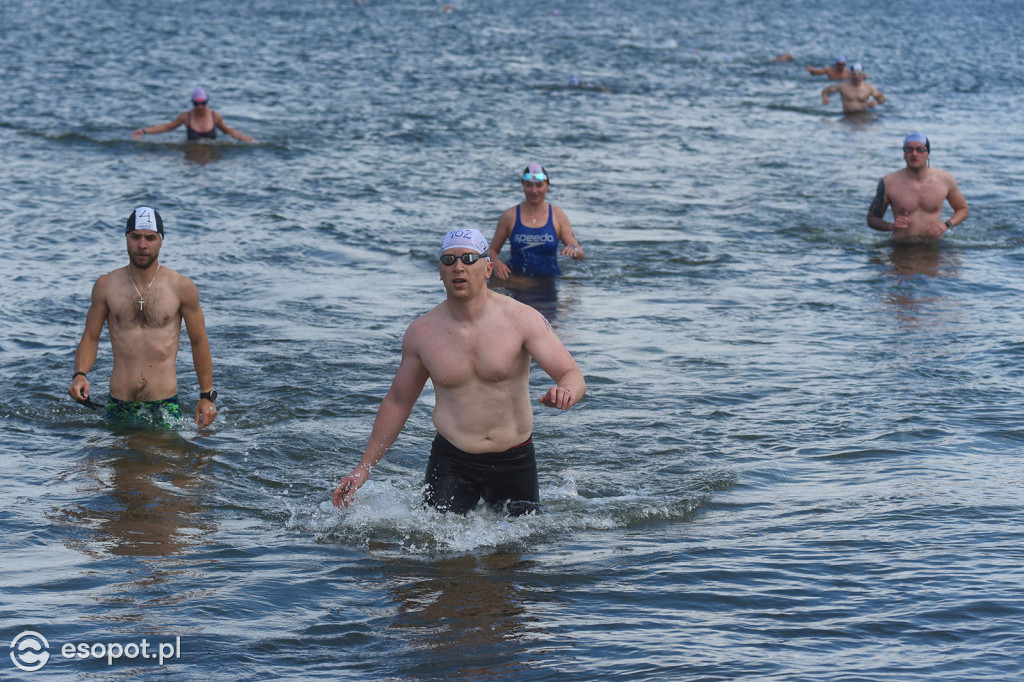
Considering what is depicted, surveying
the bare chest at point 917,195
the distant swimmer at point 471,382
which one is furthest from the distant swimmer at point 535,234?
the distant swimmer at point 471,382

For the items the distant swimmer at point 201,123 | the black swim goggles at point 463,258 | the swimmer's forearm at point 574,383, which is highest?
the distant swimmer at point 201,123

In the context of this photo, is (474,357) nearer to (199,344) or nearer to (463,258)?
(463,258)

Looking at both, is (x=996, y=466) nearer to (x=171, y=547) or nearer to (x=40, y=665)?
(x=171, y=547)

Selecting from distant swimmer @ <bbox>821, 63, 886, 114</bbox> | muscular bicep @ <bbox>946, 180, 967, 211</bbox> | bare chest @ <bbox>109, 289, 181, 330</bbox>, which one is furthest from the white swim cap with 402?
distant swimmer @ <bbox>821, 63, 886, 114</bbox>

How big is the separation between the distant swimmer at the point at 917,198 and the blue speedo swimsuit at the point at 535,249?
4.22m

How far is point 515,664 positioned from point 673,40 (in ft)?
Result: 135

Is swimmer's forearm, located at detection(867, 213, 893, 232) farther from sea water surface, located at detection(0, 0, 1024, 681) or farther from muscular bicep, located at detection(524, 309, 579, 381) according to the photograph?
muscular bicep, located at detection(524, 309, 579, 381)

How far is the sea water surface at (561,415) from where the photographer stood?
20.6 ft

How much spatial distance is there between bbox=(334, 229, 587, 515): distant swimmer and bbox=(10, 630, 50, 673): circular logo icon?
65.2 inches

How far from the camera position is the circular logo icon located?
5816 mm

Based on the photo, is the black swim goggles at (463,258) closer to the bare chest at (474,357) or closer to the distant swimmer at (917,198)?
the bare chest at (474,357)

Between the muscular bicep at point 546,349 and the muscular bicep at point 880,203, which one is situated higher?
the muscular bicep at point 880,203

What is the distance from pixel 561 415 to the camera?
1049cm

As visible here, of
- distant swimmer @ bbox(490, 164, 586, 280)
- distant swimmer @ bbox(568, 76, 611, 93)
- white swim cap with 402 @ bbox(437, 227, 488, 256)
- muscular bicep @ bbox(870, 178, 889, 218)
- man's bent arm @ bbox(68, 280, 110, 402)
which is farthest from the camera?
distant swimmer @ bbox(568, 76, 611, 93)
